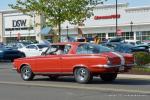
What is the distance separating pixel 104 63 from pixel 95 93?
109 inches

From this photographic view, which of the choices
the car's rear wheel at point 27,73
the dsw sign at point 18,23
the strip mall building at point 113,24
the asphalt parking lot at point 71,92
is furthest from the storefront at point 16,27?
the asphalt parking lot at point 71,92

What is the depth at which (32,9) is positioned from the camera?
1389 inches

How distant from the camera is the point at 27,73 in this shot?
21.1 m

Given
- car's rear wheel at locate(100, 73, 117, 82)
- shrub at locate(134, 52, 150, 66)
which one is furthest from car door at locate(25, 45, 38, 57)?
car's rear wheel at locate(100, 73, 117, 82)

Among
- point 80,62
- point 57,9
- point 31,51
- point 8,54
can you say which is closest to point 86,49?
point 80,62

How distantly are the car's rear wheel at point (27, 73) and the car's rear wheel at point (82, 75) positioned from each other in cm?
266

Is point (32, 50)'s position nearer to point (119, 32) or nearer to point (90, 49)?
point (90, 49)

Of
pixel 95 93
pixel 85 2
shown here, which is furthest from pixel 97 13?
pixel 95 93

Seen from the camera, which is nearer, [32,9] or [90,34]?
[32,9]

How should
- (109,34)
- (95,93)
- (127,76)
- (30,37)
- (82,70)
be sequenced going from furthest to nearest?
(30,37) < (109,34) < (127,76) < (82,70) < (95,93)

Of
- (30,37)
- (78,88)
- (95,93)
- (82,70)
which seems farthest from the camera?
(30,37)

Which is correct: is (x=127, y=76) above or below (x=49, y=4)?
below

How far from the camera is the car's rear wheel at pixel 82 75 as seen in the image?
736 inches

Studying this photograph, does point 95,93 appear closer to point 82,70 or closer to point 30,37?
point 82,70
